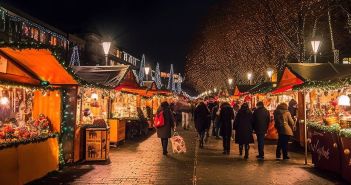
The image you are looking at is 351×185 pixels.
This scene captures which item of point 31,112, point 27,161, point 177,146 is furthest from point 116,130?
point 27,161

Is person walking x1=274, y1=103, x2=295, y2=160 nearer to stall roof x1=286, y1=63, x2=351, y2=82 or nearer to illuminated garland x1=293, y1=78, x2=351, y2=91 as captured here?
illuminated garland x1=293, y1=78, x2=351, y2=91

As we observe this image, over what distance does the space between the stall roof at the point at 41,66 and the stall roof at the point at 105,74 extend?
4.53 metres

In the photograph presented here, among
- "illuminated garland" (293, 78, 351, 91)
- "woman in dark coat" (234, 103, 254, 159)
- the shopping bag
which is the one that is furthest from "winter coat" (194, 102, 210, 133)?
"illuminated garland" (293, 78, 351, 91)

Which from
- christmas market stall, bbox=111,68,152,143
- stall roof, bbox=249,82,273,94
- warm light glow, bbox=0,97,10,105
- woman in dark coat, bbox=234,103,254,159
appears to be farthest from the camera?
stall roof, bbox=249,82,273,94

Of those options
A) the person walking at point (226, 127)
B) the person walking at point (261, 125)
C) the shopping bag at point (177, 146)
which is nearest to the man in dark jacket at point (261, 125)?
the person walking at point (261, 125)

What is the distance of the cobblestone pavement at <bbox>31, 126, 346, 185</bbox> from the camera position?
923 cm

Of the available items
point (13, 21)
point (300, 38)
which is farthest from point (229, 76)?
point (300, 38)

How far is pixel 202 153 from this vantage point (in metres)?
14.3

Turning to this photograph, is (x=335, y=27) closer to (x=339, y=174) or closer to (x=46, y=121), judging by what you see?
(x=339, y=174)

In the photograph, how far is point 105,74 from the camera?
1723 centimetres

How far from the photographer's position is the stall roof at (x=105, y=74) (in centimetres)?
1638

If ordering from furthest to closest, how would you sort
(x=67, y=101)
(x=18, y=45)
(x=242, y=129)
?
(x=242, y=129) → (x=67, y=101) → (x=18, y=45)

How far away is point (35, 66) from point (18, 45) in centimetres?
294

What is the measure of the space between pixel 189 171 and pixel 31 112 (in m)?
4.76
